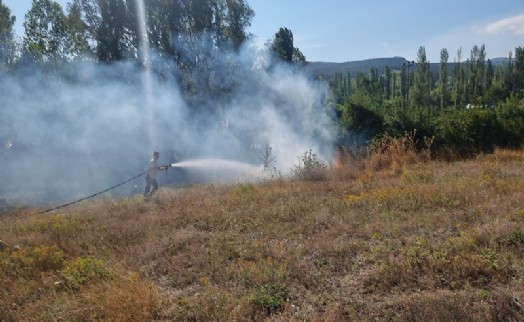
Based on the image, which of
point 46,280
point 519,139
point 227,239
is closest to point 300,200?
point 227,239

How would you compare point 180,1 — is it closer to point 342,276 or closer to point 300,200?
point 300,200

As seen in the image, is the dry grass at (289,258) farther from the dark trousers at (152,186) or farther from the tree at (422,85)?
the tree at (422,85)

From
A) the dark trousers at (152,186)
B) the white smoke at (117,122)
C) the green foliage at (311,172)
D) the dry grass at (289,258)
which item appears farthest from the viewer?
the white smoke at (117,122)

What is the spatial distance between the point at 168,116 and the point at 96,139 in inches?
125

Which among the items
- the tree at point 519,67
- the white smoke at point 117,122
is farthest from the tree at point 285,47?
the tree at point 519,67

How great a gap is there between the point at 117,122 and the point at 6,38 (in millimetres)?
7037

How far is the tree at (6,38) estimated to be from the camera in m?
16.9

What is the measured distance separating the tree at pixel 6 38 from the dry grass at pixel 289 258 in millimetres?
11905

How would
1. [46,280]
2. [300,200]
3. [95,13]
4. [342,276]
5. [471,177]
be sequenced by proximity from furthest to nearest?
[95,13]
[471,177]
[300,200]
[46,280]
[342,276]

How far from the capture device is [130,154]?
16.5m

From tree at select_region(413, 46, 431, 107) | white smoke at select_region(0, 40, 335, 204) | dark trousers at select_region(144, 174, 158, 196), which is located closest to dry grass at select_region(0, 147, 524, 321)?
dark trousers at select_region(144, 174, 158, 196)

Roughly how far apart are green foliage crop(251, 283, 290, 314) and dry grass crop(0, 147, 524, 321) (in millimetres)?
11

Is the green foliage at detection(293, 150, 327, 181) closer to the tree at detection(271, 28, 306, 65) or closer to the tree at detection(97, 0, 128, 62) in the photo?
the tree at detection(271, 28, 306, 65)

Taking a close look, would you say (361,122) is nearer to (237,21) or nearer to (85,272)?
(237,21)
